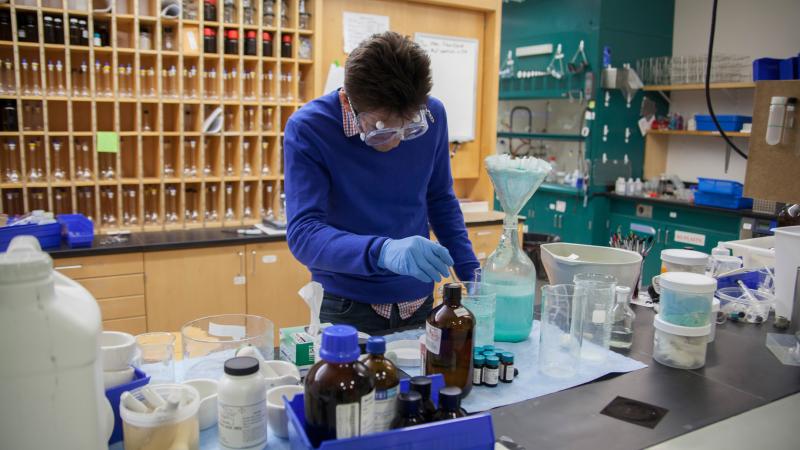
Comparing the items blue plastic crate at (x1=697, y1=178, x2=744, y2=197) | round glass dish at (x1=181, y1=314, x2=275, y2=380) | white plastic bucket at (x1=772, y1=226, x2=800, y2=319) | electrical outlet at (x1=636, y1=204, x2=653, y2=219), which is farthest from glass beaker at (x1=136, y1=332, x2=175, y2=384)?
electrical outlet at (x1=636, y1=204, x2=653, y2=219)

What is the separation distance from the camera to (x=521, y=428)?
1.19 metres

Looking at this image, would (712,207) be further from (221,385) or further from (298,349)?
(221,385)

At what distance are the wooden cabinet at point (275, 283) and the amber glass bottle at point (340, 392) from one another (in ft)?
9.10

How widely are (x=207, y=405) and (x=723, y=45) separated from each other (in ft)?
20.8

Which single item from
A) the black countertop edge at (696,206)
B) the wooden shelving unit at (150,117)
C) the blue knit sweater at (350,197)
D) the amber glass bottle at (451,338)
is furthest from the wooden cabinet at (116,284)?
the black countertop edge at (696,206)

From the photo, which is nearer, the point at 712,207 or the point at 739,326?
the point at 739,326

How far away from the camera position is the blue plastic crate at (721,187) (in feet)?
16.4

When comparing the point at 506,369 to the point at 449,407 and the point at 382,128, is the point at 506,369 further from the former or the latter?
the point at 382,128

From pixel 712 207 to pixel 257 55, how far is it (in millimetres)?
3896

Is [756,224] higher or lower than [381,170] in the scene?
lower

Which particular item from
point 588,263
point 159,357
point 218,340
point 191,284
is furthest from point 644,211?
point 159,357

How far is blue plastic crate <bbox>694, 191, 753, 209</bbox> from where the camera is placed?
16.5 feet

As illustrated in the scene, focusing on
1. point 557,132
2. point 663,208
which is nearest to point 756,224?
point 663,208

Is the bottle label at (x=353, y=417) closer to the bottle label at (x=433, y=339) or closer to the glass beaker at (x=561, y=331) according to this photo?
the bottle label at (x=433, y=339)
